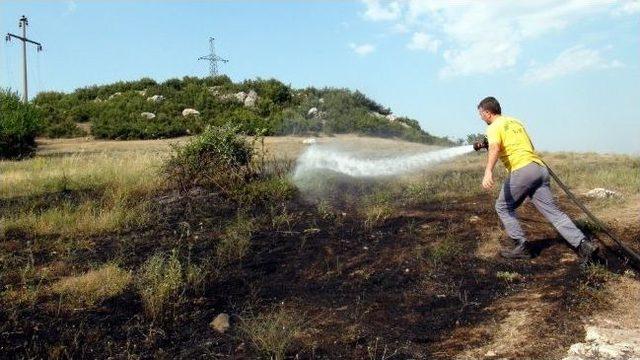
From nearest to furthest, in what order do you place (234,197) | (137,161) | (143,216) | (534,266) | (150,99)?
(534,266) → (143,216) → (234,197) → (137,161) → (150,99)

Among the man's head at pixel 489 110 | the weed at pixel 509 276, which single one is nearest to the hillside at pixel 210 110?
the man's head at pixel 489 110

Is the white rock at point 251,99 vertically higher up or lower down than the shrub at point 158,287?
higher up

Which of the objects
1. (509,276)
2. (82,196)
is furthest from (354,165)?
(509,276)

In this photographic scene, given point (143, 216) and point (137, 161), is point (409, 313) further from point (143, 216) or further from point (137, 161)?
point (137, 161)

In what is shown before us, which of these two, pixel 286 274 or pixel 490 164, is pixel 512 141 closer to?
pixel 490 164

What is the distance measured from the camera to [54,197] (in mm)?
8203

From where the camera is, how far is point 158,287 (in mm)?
4691

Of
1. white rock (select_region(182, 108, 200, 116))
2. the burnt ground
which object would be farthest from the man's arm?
white rock (select_region(182, 108, 200, 116))

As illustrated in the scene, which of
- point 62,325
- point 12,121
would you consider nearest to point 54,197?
point 62,325

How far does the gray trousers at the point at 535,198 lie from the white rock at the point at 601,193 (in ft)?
10.7

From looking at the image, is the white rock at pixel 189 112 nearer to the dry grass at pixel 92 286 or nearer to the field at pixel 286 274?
the field at pixel 286 274

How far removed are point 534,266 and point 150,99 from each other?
21.4 meters

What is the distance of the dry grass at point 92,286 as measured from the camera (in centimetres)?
481

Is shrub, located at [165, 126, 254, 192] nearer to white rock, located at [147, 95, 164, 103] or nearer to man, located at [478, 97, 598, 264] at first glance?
man, located at [478, 97, 598, 264]
